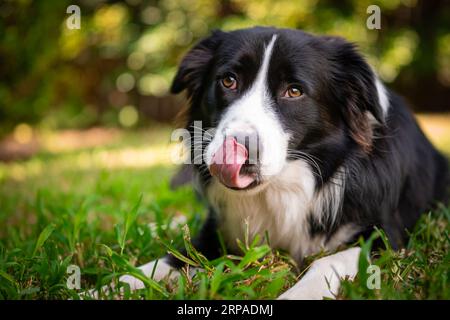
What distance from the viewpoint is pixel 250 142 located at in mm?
1980

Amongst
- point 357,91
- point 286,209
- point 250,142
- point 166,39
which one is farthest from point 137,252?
point 166,39

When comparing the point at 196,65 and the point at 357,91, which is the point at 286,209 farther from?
the point at 196,65

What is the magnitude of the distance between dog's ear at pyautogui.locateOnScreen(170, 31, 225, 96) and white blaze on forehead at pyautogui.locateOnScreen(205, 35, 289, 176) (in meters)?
0.47

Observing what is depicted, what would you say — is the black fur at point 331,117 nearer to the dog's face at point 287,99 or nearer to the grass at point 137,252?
the dog's face at point 287,99

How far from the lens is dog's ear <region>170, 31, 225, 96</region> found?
2679mm

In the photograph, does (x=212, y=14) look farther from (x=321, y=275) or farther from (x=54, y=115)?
(x=321, y=275)

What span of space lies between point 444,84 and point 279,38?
31.5 feet

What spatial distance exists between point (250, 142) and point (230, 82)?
0.49 meters

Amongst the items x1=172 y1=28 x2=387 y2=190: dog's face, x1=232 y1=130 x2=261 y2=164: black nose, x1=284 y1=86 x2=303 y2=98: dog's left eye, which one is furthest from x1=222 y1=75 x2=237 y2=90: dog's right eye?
x1=232 y1=130 x2=261 y2=164: black nose

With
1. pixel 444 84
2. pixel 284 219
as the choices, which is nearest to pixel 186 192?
pixel 284 219

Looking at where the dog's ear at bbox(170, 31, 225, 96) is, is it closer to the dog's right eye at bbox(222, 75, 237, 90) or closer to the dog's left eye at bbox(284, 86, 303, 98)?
the dog's right eye at bbox(222, 75, 237, 90)

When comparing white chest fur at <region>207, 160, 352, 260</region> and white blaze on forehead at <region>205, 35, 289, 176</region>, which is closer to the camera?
white blaze on forehead at <region>205, 35, 289, 176</region>

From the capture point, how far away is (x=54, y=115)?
862cm

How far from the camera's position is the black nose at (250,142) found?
1.97 metres
